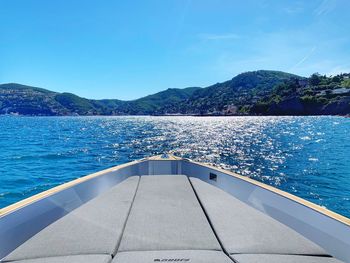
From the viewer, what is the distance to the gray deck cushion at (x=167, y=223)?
97.3 inches

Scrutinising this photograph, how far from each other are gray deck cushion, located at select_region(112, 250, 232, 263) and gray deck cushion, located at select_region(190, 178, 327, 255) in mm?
193

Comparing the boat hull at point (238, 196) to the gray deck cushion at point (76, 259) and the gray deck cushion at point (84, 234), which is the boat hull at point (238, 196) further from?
the gray deck cushion at point (76, 259)

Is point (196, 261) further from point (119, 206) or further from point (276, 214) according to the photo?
point (276, 214)

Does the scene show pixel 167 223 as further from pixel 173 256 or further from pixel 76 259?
pixel 76 259

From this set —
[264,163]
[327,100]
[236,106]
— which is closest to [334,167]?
[264,163]

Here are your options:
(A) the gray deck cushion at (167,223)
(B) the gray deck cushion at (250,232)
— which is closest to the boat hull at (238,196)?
(B) the gray deck cushion at (250,232)

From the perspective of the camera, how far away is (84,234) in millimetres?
2660

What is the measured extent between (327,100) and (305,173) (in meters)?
135

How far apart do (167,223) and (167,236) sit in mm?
319

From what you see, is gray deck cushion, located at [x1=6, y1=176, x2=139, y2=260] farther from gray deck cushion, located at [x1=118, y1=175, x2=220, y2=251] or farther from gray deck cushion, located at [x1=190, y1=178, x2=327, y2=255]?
gray deck cushion, located at [x1=190, y1=178, x2=327, y2=255]

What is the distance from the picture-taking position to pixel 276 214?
11.6 feet

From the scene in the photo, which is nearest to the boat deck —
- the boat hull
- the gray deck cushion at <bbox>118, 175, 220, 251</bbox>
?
the gray deck cushion at <bbox>118, 175, 220, 251</bbox>

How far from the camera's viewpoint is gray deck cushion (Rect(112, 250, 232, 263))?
2164mm

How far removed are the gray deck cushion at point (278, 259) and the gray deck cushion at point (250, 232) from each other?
0.08 meters
